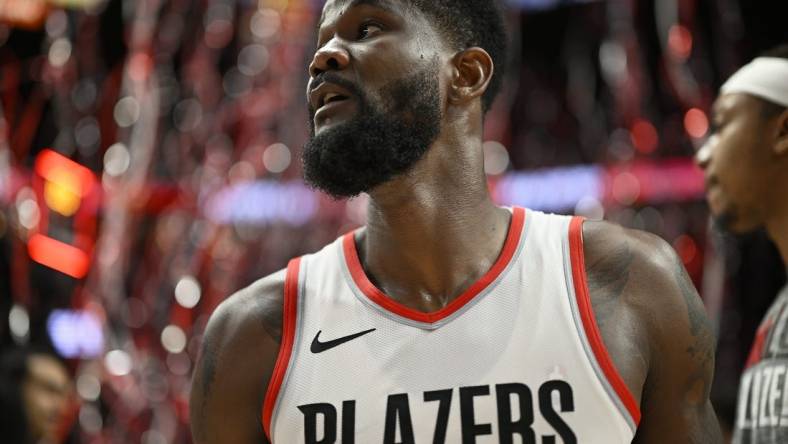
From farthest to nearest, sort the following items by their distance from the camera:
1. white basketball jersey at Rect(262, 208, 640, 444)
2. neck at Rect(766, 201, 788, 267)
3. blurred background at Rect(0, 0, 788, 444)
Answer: blurred background at Rect(0, 0, 788, 444)
neck at Rect(766, 201, 788, 267)
white basketball jersey at Rect(262, 208, 640, 444)

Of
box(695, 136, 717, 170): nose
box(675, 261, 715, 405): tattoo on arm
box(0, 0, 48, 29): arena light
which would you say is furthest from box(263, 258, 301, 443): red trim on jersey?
box(0, 0, 48, 29): arena light

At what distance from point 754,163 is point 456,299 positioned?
1.19 meters

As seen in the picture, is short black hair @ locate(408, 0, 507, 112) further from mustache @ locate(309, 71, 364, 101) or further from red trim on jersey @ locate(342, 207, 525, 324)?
red trim on jersey @ locate(342, 207, 525, 324)

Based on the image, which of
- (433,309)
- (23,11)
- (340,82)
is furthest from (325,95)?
(23,11)

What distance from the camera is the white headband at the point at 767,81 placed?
2.77 metres

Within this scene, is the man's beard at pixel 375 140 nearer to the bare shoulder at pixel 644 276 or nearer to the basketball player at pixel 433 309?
the basketball player at pixel 433 309

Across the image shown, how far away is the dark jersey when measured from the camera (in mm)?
2350

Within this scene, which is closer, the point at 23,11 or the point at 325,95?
the point at 325,95

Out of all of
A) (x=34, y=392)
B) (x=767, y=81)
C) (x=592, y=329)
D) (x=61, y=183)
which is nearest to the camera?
(x=592, y=329)

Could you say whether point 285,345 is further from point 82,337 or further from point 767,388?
point 82,337

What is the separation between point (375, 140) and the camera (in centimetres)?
192

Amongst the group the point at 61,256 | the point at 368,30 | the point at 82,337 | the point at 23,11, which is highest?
the point at 23,11

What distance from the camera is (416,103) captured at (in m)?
1.98

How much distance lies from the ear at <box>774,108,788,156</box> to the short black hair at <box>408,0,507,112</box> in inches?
33.7
